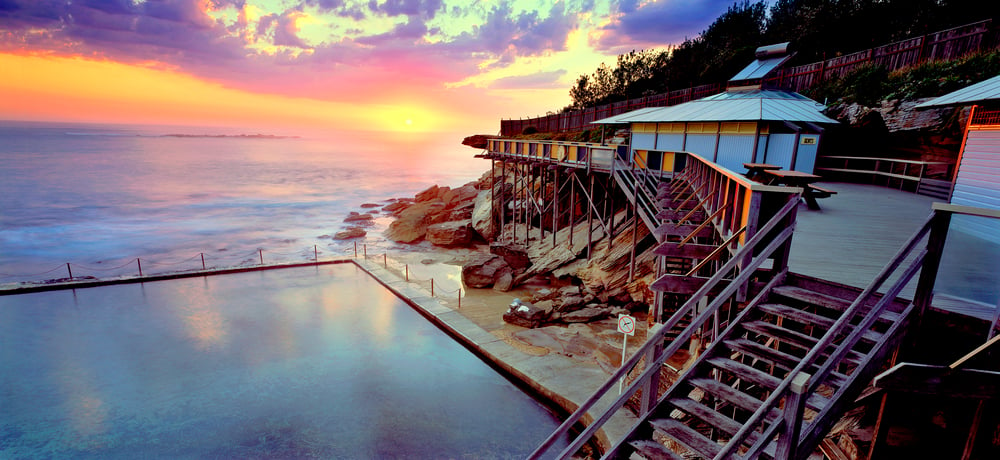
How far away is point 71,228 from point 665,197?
2010 inches

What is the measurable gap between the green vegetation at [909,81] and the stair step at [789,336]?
17.7 meters

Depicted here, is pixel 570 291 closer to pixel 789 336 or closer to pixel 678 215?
pixel 678 215

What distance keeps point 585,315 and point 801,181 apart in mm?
8038

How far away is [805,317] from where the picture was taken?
4125 millimetres

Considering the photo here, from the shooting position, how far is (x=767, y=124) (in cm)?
1457

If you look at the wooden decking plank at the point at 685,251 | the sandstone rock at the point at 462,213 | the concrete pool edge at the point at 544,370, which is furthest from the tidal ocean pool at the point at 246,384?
the sandstone rock at the point at 462,213

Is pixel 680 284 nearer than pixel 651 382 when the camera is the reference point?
No

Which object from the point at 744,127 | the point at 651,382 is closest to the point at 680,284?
the point at 651,382

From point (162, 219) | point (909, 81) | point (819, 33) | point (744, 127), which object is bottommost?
point (162, 219)

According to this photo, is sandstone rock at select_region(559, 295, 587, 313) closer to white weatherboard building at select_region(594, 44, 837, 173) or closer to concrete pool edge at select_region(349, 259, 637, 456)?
concrete pool edge at select_region(349, 259, 637, 456)

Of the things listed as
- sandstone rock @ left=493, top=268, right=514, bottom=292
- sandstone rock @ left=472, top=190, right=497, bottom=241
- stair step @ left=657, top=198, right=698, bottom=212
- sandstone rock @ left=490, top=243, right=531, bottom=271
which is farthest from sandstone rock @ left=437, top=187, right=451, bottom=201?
stair step @ left=657, top=198, right=698, bottom=212

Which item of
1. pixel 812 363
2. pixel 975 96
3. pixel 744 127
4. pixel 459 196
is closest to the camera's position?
pixel 812 363

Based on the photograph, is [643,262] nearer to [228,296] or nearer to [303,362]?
[303,362]

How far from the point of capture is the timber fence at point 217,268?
60.6 ft
